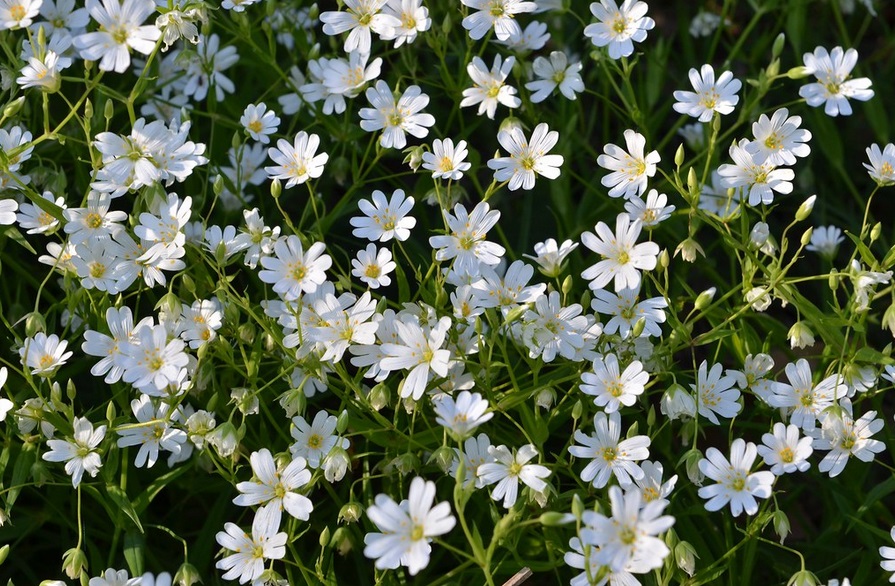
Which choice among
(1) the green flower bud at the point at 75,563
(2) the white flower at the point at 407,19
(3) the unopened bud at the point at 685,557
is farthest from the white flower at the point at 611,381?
(1) the green flower bud at the point at 75,563

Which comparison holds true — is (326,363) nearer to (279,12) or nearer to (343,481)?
(343,481)

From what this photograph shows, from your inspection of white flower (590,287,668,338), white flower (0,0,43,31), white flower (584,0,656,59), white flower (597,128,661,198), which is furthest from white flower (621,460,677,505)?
white flower (0,0,43,31)

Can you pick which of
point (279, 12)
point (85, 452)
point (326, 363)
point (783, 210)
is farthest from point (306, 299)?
point (783, 210)

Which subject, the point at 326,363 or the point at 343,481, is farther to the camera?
the point at 343,481

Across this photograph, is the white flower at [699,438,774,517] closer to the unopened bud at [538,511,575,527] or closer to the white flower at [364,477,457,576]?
the unopened bud at [538,511,575,527]

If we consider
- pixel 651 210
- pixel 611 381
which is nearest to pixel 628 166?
pixel 651 210
